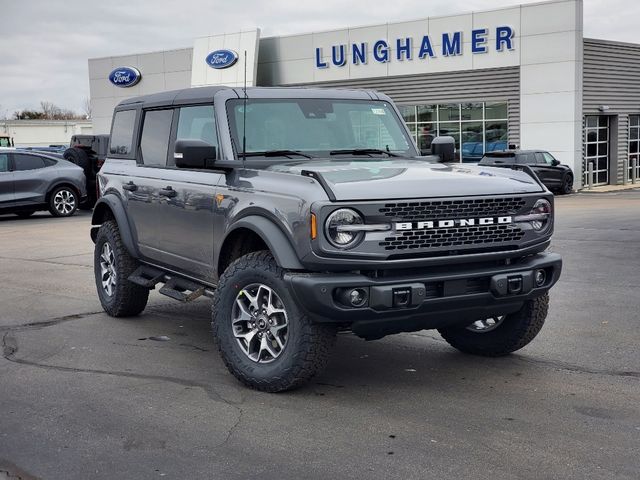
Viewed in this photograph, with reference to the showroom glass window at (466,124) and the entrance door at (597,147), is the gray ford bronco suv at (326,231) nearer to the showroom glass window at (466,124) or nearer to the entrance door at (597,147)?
the showroom glass window at (466,124)

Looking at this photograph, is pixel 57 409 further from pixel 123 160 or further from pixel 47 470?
pixel 123 160

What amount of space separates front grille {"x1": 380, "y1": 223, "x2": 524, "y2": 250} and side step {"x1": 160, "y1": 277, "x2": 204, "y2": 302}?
6.64 feet

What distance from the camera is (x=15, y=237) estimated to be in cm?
1625

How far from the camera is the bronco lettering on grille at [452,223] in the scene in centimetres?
516

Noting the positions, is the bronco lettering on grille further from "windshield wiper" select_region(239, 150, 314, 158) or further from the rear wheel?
the rear wheel

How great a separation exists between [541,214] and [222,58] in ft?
111

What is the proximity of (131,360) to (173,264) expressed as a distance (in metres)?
0.87

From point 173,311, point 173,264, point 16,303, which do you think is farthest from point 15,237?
point 173,264

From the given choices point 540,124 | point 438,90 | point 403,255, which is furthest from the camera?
point 438,90

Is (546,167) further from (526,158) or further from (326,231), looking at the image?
(326,231)

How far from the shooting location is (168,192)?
6879 mm

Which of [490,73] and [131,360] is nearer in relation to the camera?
[131,360]

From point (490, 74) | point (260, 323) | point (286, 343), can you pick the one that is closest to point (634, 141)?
point (490, 74)

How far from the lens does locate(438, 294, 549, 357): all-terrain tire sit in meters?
6.15
